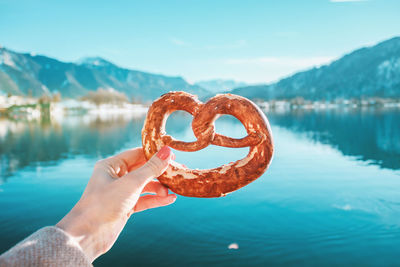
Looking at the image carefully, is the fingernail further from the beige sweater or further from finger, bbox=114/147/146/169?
the beige sweater

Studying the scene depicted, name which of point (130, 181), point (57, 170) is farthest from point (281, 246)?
point (57, 170)

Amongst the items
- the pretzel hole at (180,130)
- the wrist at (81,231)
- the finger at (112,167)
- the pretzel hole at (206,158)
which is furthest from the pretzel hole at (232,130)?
the wrist at (81,231)

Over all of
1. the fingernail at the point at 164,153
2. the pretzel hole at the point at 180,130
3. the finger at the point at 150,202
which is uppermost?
the fingernail at the point at 164,153

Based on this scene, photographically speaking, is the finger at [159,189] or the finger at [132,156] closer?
the finger at [132,156]

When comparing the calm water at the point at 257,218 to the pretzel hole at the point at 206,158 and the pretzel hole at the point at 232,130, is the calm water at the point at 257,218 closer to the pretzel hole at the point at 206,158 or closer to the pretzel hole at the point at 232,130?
the pretzel hole at the point at 206,158

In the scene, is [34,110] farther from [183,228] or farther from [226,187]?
[226,187]

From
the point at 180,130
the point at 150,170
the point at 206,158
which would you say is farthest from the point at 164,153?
the point at 180,130
